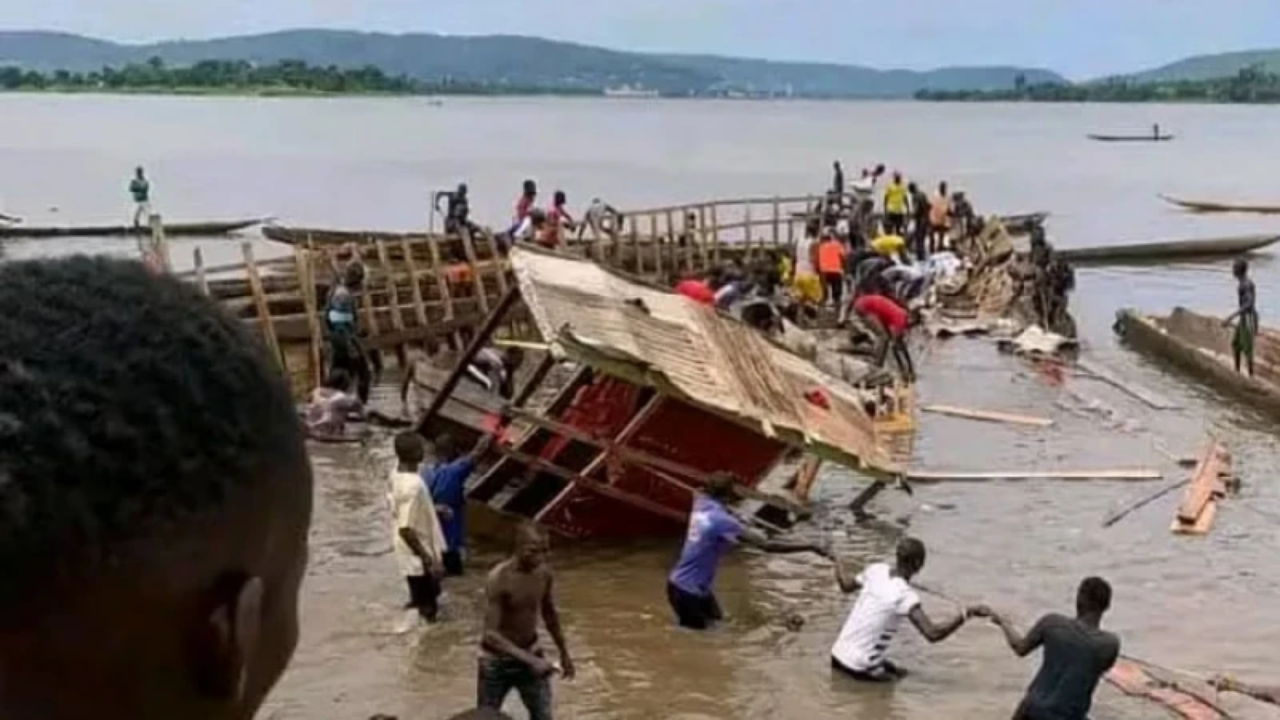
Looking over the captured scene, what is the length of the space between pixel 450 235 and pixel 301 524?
993 inches

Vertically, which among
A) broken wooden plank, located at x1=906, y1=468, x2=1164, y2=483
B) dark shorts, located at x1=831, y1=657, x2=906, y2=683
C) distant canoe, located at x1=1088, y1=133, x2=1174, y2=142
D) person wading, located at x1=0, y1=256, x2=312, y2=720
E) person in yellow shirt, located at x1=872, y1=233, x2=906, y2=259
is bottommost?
distant canoe, located at x1=1088, y1=133, x2=1174, y2=142

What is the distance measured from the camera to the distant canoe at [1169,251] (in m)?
44.3

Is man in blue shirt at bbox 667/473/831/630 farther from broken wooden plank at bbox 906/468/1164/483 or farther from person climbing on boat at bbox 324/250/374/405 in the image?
person climbing on boat at bbox 324/250/374/405

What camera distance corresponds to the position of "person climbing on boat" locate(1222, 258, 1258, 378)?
22.9 metres

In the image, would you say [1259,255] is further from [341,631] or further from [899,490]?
[341,631]

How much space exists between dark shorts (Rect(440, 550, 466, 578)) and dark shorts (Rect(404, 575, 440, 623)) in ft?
2.45

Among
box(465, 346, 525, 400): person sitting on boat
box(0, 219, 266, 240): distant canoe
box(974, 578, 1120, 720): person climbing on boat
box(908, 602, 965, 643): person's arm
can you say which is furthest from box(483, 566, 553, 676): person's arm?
box(0, 219, 266, 240): distant canoe

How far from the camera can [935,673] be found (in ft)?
39.5

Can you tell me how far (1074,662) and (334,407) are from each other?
11.1 m

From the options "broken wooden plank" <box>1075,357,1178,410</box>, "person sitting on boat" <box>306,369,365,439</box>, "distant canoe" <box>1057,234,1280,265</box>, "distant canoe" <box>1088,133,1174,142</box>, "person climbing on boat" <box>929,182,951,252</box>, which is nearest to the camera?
"person sitting on boat" <box>306,369,365,439</box>

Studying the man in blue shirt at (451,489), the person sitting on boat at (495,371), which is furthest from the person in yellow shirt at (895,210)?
the man in blue shirt at (451,489)

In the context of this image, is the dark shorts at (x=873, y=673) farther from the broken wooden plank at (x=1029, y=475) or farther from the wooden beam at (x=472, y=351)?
the broken wooden plank at (x=1029, y=475)

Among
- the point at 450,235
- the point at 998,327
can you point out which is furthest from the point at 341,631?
the point at 998,327

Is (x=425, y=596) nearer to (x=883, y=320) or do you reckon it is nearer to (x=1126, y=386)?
(x=883, y=320)
